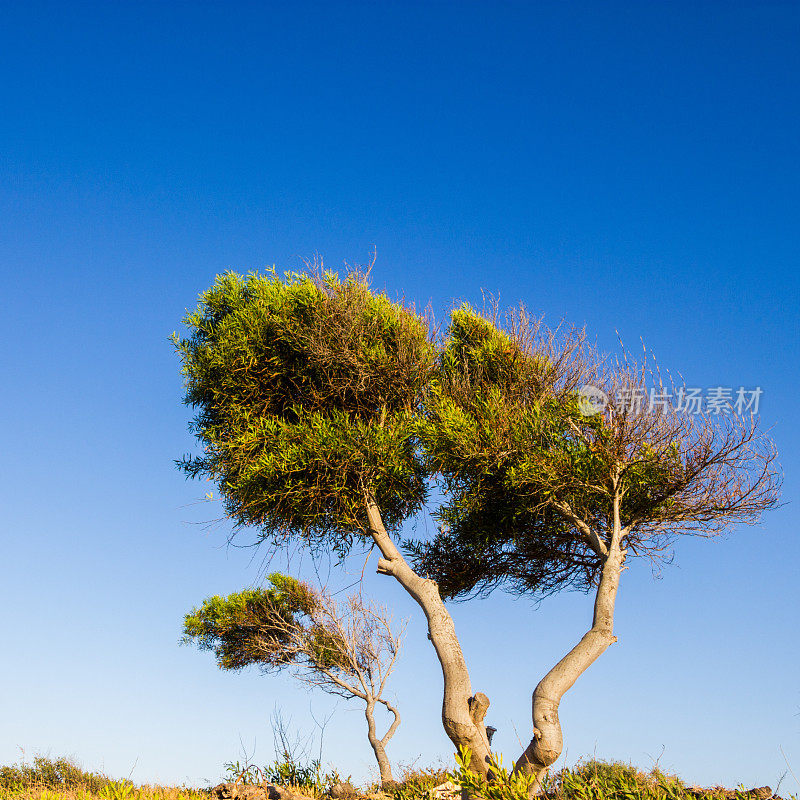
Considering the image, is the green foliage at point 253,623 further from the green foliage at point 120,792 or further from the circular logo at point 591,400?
the circular logo at point 591,400

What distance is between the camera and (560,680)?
10875mm

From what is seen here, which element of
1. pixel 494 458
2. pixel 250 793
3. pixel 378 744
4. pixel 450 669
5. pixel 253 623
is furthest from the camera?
pixel 253 623

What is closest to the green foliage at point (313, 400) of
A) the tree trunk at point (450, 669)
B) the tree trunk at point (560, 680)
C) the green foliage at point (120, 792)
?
the tree trunk at point (450, 669)

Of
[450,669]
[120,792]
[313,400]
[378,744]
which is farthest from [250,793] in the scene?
[313,400]

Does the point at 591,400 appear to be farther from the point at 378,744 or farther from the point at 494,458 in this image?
the point at 378,744

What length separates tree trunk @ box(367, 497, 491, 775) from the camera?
35.3ft

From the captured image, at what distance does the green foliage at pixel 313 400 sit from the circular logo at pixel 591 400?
3.04m

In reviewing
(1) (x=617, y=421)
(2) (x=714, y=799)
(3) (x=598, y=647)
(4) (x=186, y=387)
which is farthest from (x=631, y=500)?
(4) (x=186, y=387)

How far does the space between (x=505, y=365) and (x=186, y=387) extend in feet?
21.6

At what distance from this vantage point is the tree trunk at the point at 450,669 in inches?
Result: 424

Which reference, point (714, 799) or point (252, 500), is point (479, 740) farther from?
point (252, 500)

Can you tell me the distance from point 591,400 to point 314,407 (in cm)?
526

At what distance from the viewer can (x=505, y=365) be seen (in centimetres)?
1416

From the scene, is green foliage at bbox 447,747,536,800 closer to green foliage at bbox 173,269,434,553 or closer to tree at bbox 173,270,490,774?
tree at bbox 173,270,490,774
